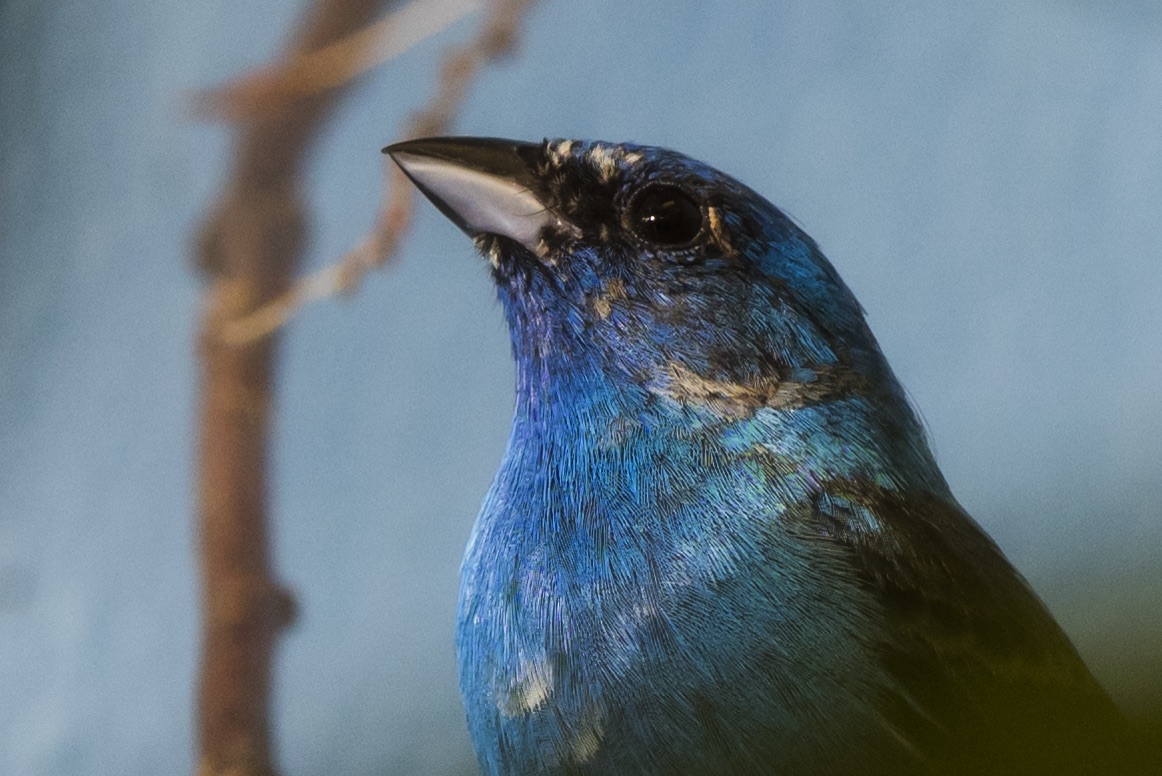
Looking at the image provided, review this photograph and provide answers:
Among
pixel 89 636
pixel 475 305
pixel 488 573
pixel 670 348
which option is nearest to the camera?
pixel 488 573

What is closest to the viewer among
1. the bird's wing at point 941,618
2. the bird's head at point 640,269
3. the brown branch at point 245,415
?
the bird's wing at point 941,618

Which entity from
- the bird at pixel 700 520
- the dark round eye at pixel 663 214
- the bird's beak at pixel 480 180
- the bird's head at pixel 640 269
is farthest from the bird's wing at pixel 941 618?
the bird's beak at pixel 480 180

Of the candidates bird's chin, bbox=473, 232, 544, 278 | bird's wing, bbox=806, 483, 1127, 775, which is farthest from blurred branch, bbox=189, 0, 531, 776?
bird's wing, bbox=806, 483, 1127, 775

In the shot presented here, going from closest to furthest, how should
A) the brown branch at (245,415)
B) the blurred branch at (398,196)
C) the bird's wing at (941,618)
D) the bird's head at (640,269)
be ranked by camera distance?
the bird's wing at (941,618) → the bird's head at (640,269) → the brown branch at (245,415) → the blurred branch at (398,196)

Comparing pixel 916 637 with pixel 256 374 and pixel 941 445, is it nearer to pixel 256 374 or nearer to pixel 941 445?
pixel 941 445

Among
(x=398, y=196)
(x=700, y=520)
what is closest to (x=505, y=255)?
(x=700, y=520)

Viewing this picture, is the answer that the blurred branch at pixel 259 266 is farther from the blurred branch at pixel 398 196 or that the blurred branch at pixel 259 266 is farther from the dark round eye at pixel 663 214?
the dark round eye at pixel 663 214

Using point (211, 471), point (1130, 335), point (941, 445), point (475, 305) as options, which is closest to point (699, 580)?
point (941, 445)
